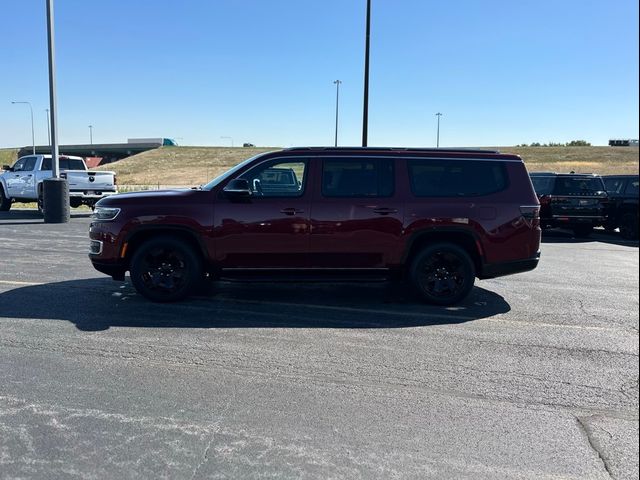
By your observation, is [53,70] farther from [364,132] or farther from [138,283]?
[138,283]

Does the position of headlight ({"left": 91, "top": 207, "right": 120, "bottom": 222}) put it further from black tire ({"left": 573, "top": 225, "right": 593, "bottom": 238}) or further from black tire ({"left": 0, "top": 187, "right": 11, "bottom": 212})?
black tire ({"left": 0, "top": 187, "right": 11, "bottom": 212})

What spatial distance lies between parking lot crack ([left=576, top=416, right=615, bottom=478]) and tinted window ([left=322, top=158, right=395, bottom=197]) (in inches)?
143

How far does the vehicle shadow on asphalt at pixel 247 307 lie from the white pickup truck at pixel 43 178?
38.0 feet

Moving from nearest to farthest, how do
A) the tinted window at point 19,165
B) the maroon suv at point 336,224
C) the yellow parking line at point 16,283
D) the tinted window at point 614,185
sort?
the maroon suv at point 336,224 → the yellow parking line at point 16,283 → the tinted window at point 614,185 → the tinted window at point 19,165

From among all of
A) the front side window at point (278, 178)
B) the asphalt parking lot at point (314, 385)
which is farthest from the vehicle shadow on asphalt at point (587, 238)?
the front side window at point (278, 178)

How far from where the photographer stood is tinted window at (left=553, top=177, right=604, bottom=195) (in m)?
14.8

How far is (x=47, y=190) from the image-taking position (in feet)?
54.2

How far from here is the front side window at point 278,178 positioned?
6719 mm

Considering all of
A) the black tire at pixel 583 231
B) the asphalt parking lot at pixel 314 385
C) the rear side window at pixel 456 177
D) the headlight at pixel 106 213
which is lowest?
the asphalt parking lot at pixel 314 385

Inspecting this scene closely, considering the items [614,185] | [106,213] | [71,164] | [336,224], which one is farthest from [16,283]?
[614,185]

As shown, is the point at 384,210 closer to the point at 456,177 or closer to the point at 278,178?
the point at 456,177

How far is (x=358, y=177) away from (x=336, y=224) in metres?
0.67

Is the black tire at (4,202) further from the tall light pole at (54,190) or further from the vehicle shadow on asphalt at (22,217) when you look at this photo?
the tall light pole at (54,190)

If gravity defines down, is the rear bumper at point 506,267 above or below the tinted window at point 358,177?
below
